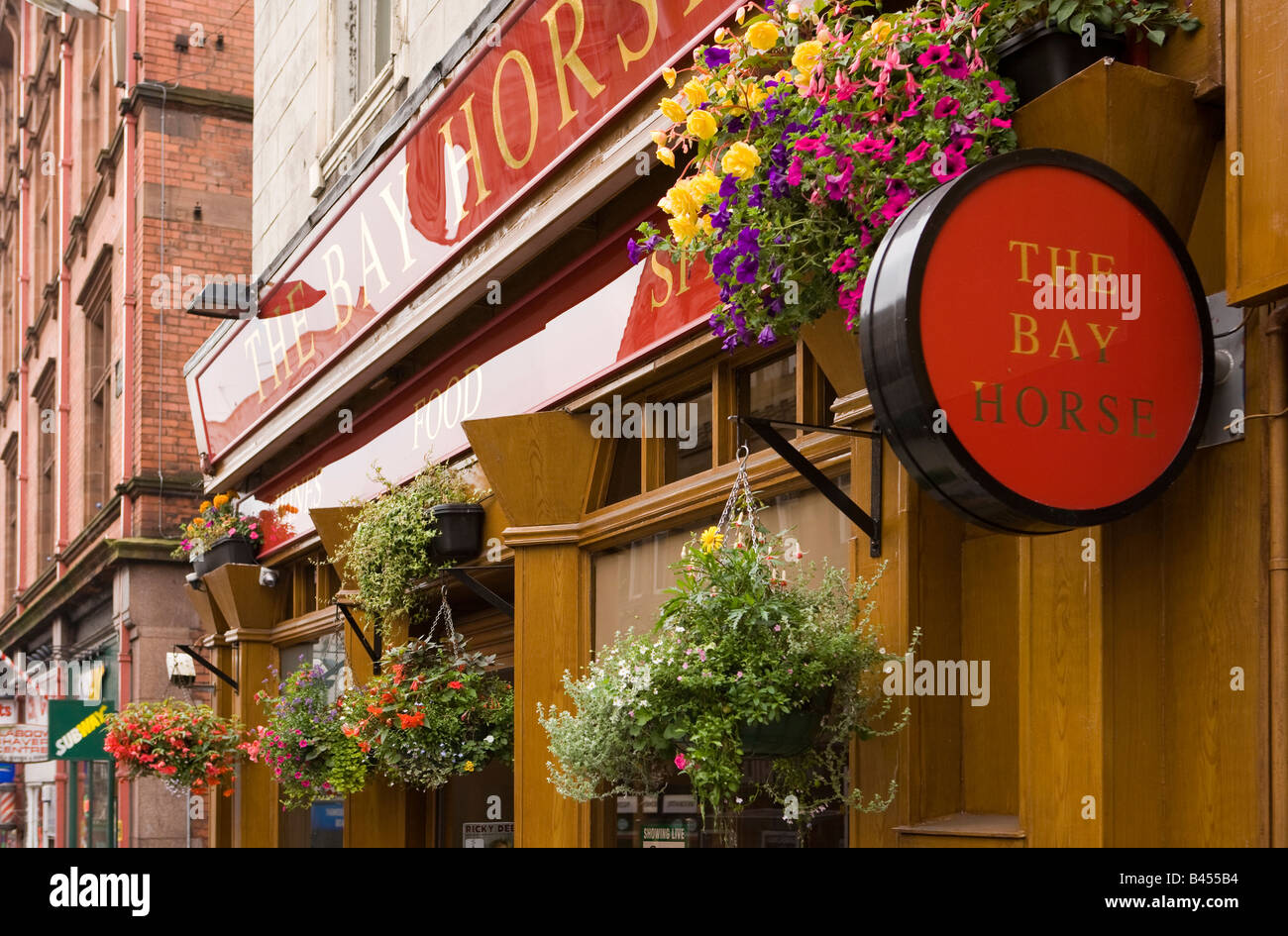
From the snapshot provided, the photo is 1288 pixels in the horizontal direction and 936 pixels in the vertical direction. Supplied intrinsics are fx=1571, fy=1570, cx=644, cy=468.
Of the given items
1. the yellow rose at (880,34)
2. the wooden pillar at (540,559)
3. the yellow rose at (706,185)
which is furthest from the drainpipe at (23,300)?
the yellow rose at (880,34)

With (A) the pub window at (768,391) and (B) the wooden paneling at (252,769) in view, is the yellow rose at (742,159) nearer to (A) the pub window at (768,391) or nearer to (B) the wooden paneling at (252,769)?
(A) the pub window at (768,391)

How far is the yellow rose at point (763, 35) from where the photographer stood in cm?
508

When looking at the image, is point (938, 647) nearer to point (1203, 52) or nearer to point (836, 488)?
point (836, 488)

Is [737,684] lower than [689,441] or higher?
lower

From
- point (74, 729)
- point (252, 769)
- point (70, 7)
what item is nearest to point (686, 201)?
point (252, 769)

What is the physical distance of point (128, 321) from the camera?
1981 cm

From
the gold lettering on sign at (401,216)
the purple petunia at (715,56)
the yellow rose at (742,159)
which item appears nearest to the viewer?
the yellow rose at (742,159)

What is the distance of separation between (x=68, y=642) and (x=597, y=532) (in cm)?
1920

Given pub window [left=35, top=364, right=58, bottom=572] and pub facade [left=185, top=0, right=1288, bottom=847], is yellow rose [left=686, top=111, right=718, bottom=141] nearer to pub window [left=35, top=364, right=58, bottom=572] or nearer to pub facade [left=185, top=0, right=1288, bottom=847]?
pub facade [left=185, top=0, right=1288, bottom=847]

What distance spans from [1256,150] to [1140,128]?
1.24ft

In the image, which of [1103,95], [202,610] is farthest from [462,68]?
[202,610]

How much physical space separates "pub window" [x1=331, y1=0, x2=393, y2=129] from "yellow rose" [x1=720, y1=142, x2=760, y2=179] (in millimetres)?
7823

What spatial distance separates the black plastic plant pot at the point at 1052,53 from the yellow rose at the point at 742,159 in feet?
2.69
